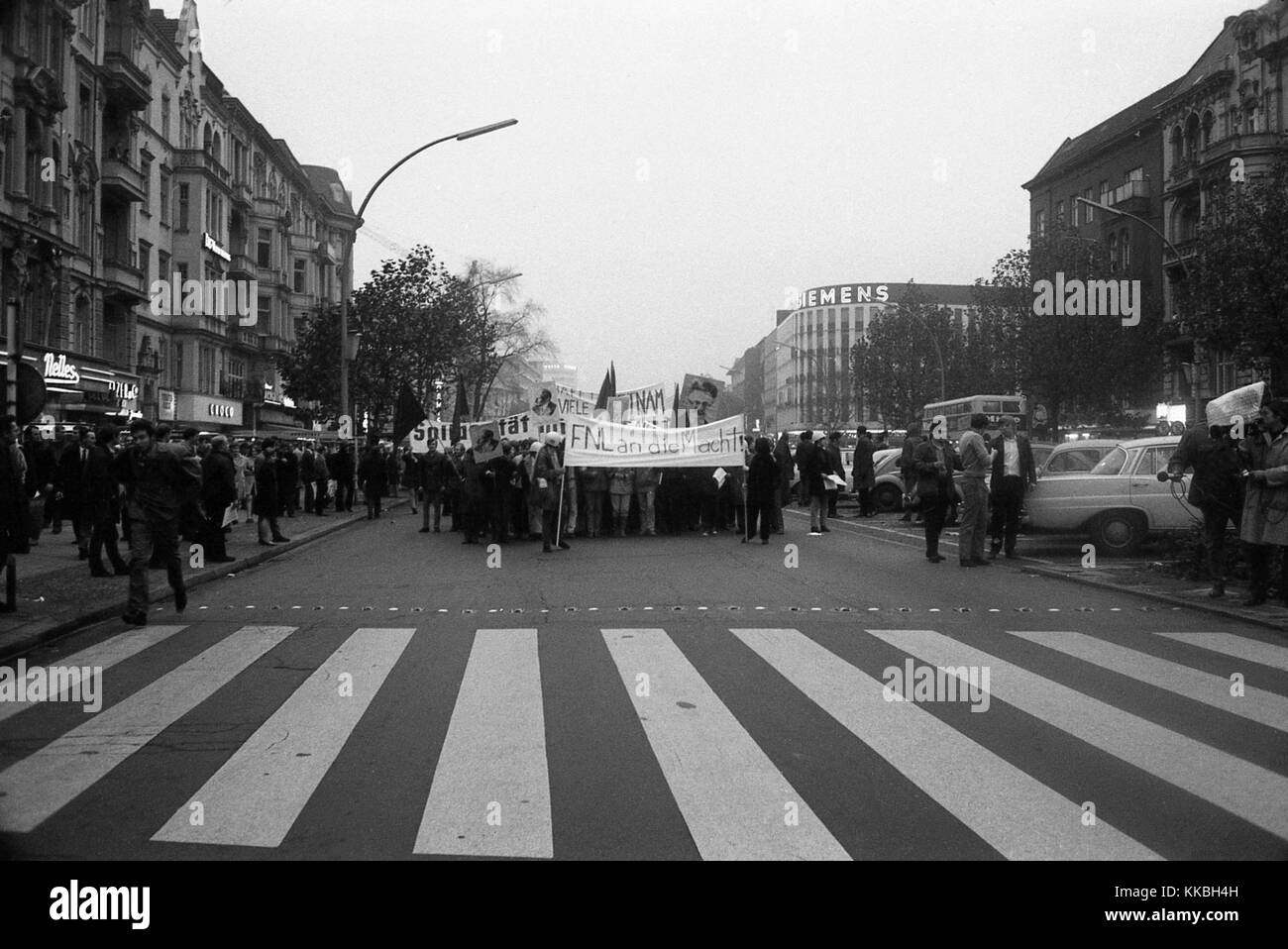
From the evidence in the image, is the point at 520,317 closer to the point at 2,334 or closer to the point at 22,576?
the point at 2,334

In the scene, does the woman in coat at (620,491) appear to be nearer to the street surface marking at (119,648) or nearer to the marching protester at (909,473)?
the marching protester at (909,473)

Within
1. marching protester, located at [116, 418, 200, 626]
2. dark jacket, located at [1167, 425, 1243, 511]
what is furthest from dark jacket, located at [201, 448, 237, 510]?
dark jacket, located at [1167, 425, 1243, 511]

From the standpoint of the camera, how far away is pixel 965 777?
565cm

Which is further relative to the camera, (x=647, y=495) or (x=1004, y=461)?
(x=647, y=495)

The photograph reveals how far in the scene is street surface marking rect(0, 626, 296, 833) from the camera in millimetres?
5293

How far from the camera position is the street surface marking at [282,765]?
4.91 meters

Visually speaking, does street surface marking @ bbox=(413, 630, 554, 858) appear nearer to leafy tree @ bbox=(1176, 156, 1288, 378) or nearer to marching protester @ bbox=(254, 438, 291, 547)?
marching protester @ bbox=(254, 438, 291, 547)

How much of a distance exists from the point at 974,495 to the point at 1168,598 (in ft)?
13.0

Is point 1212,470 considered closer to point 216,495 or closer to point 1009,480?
point 1009,480

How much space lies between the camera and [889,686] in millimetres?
7820

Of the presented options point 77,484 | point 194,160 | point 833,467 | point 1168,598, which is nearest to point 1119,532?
point 1168,598

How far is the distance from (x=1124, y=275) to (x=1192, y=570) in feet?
167

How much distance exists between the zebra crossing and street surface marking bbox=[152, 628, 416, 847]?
2 cm

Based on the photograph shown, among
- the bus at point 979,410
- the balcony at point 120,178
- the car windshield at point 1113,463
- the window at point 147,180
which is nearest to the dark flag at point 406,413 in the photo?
the car windshield at point 1113,463
